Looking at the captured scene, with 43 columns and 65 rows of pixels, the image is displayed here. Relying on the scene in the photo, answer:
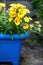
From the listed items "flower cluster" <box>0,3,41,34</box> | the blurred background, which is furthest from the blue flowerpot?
the blurred background

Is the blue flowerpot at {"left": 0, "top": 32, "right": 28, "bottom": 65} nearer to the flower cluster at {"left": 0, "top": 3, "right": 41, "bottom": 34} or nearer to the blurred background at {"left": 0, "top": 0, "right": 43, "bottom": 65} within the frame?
the flower cluster at {"left": 0, "top": 3, "right": 41, "bottom": 34}

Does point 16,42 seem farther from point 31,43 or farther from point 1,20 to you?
point 31,43

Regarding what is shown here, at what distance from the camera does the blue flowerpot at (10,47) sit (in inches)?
116

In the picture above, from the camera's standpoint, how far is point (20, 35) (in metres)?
2.94

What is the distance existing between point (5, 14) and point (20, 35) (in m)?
0.41

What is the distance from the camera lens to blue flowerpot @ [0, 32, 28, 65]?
2.96 metres

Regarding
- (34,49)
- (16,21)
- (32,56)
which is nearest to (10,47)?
(16,21)

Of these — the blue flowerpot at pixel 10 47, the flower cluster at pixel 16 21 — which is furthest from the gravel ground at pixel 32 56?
the flower cluster at pixel 16 21

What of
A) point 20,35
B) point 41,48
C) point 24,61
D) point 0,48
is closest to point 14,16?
point 20,35

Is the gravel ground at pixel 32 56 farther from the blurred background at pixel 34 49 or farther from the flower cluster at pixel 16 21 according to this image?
the flower cluster at pixel 16 21

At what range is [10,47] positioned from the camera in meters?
3.02

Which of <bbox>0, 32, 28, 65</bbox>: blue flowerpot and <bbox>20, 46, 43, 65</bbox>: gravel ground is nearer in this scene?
<bbox>0, 32, 28, 65</bbox>: blue flowerpot

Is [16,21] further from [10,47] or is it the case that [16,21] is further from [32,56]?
[32,56]

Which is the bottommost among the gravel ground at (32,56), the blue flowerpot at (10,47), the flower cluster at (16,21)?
the gravel ground at (32,56)
